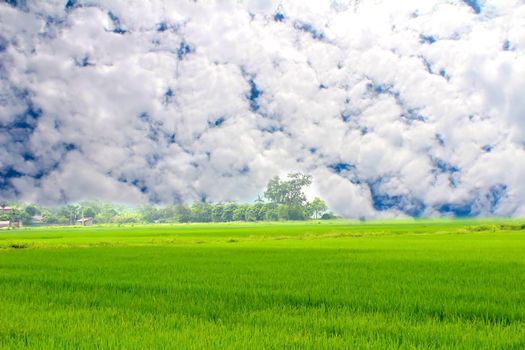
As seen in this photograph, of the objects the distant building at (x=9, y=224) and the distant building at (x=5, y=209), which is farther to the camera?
the distant building at (x=5, y=209)

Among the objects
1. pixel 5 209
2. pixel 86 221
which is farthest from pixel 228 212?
pixel 5 209

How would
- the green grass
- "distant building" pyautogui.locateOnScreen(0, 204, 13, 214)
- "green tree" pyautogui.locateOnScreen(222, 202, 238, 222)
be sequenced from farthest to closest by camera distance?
"green tree" pyautogui.locateOnScreen(222, 202, 238, 222) → "distant building" pyautogui.locateOnScreen(0, 204, 13, 214) → the green grass

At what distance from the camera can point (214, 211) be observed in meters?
154

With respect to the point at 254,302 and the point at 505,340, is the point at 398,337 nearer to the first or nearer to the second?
the point at 505,340

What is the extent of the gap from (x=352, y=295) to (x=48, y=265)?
1130 centimetres

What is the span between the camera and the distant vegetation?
5581 inches

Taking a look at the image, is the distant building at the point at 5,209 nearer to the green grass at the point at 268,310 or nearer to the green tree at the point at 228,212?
the green tree at the point at 228,212

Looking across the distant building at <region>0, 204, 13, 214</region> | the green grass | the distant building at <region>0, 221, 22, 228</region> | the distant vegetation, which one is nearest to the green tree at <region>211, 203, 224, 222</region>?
the distant vegetation

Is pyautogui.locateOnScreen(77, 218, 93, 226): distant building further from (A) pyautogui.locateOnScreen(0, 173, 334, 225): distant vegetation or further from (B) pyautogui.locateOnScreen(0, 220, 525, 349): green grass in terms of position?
(B) pyautogui.locateOnScreen(0, 220, 525, 349): green grass

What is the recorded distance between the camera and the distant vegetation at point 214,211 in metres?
142

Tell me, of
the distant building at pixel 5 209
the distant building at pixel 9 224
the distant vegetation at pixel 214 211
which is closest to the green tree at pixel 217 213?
the distant vegetation at pixel 214 211

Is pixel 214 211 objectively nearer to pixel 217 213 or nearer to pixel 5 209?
pixel 217 213

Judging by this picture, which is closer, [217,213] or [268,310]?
[268,310]

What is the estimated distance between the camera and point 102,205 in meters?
198
